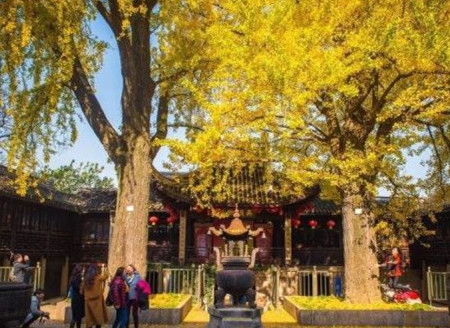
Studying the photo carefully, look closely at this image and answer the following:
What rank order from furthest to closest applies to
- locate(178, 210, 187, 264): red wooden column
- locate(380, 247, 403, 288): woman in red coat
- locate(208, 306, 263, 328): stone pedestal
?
locate(178, 210, 187, 264): red wooden column
locate(380, 247, 403, 288): woman in red coat
locate(208, 306, 263, 328): stone pedestal

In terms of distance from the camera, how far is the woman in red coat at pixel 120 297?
8.67m

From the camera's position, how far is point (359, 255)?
11.8 m

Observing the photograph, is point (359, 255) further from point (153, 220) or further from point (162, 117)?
point (153, 220)

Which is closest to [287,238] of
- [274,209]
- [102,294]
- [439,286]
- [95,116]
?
[274,209]

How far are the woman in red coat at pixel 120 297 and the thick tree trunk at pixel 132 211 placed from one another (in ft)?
9.15

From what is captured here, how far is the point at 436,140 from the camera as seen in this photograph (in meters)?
14.2

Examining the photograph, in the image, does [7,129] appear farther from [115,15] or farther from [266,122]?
[266,122]

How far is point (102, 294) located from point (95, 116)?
5.19 meters

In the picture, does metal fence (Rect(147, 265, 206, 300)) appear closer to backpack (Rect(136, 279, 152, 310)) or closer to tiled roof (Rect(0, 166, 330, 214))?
tiled roof (Rect(0, 166, 330, 214))

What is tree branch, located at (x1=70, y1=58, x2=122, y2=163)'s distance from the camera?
12.3 m

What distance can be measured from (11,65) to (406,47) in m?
8.33

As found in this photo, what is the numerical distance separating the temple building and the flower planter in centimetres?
696

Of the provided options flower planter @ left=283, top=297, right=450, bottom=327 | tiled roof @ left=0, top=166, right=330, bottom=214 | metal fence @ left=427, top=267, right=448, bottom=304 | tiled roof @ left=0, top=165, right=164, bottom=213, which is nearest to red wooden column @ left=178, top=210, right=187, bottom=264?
tiled roof @ left=0, top=166, right=330, bottom=214

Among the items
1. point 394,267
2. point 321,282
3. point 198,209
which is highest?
point 198,209
